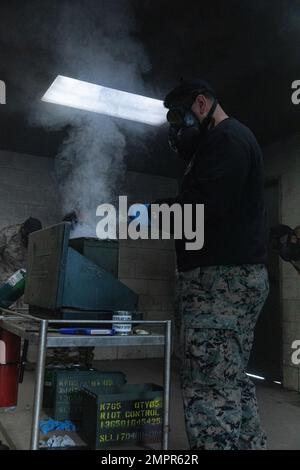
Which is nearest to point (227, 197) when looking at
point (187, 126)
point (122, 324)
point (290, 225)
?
point (187, 126)

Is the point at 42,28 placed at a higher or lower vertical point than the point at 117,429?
higher

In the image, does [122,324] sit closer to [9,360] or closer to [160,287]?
[9,360]

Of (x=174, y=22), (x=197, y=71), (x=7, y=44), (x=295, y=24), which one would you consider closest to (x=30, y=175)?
(x=7, y=44)

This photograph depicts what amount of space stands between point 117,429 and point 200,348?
91 cm

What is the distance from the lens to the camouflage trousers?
1.47m

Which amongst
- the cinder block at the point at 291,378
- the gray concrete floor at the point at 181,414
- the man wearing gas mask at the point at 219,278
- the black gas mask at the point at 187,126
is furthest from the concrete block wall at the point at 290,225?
the black gas mask at the point at 187,126

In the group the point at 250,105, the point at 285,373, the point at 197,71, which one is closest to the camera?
the point at 197,71

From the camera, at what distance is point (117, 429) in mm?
2123

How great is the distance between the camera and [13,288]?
8.16 ft

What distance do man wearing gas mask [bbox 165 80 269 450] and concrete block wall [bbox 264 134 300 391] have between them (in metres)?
2.55

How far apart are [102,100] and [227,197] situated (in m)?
2.56

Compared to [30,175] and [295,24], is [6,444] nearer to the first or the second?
[295,24]

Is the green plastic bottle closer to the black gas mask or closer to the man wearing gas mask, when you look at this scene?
the man wearing gas mask

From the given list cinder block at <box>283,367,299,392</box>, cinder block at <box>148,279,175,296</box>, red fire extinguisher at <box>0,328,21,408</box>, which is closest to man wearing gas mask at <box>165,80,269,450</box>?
red fire extinguisher at <box>0,328,21,408</box>
